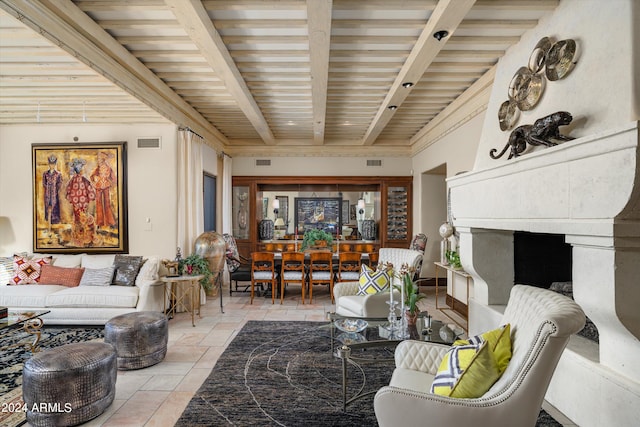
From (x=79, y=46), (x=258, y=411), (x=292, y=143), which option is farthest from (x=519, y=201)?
(x=292, y=143)

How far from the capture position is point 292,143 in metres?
7.75

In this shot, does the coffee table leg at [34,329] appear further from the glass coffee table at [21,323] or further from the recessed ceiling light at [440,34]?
the recessed ceiling light at [440,34]

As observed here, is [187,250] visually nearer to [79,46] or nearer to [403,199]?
[79,46]

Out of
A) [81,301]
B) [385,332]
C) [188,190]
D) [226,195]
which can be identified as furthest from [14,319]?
[226,195]

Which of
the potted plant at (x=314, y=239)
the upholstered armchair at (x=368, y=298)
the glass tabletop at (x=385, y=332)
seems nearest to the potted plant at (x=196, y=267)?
the potted plant at (x=314, y=239)

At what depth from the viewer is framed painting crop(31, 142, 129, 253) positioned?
5387 millimetres

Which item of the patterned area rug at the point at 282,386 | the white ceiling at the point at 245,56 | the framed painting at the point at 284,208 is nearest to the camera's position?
the patterned area rug at the point at 282,386

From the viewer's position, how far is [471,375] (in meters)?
1.69

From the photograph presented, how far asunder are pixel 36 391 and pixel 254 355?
176cm

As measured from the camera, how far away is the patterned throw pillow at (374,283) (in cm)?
425

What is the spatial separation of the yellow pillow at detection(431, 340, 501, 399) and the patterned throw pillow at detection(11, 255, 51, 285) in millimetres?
5314

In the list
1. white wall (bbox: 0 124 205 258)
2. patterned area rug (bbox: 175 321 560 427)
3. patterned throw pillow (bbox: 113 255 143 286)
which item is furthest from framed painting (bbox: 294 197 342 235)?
patterned area rug (bbox: 175 321 560 427)

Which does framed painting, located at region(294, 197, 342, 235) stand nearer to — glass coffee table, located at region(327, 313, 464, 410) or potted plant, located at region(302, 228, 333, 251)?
potted plant, located at region(302, 228, 333, 251)

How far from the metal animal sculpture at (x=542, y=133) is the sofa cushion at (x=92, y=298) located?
4555 millimetres
